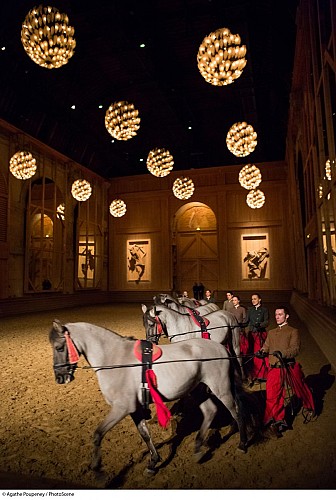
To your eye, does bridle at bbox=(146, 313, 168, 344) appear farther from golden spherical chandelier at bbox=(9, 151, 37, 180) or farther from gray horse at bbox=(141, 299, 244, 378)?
golden spherical chandelier at bbox=(9, 151, 37, 180)

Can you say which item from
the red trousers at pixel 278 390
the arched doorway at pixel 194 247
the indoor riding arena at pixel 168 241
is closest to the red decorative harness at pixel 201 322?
the indoor riding arena at pixel 168 241

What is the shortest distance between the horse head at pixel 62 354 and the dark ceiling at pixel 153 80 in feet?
31.6

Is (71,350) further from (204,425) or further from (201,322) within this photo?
(201,322)

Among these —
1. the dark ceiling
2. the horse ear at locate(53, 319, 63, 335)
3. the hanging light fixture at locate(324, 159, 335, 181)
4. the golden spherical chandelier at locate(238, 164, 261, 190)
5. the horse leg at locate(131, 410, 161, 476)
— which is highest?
the dark ceiling

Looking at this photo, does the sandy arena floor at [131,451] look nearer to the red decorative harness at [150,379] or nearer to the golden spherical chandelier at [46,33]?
the red decorative harness at [150,379]

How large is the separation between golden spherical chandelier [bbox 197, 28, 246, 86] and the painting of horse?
447cm

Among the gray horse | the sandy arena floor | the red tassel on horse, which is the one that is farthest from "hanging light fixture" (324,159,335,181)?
the red tassel on horse

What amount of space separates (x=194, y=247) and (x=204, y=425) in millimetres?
19532

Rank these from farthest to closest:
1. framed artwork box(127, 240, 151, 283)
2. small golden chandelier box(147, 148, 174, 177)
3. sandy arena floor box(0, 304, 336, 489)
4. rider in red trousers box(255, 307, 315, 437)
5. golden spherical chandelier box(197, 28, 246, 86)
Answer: framed artwork box(127, 240, 151, 283), small golden chandelier box(147, 148, 174, 177), golden spherical chandelier box(197, 28, 246, 86), rider in red trousers box(255, 307, 315, 437), sandy arena floor box(0, 304, 336, 489)

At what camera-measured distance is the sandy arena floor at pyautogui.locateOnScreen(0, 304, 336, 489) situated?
8.61ft

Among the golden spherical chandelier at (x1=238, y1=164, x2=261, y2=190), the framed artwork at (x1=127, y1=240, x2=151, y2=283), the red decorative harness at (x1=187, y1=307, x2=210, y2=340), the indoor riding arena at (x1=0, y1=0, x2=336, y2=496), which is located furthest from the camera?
the framed artwork at (x1=127, y1=240, x2=151, y2=283)

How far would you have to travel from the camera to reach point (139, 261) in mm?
21656

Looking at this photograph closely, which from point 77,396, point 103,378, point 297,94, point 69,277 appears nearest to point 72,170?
point 69,277

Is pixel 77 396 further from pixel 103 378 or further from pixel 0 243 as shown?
pixel 0 243
